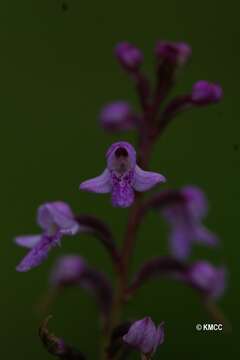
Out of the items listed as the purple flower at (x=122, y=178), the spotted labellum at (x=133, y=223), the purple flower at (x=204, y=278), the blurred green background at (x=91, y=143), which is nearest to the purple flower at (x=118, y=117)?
the spotted labellum at (x=133, y=223)

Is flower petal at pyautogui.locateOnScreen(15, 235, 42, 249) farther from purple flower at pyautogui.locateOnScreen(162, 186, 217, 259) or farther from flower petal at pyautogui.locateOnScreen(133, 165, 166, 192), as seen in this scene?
purple flower at pyautogui.locateOnScreen(162, 186, 217, 259)

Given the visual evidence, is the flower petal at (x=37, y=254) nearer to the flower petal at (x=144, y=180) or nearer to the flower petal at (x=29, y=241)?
the flower petal at (x=29, y=241)

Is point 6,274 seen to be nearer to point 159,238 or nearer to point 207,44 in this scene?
point 159,238

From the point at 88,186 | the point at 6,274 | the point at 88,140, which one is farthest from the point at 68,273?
the point at 88,140

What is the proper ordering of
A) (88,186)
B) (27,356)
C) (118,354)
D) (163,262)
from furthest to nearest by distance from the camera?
(27,356), (163,262), (118,354), (88,186)

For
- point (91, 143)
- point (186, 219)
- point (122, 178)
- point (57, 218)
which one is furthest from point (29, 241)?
point (91, 143)

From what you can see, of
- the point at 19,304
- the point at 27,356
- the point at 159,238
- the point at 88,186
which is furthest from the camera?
the point at 159,238
